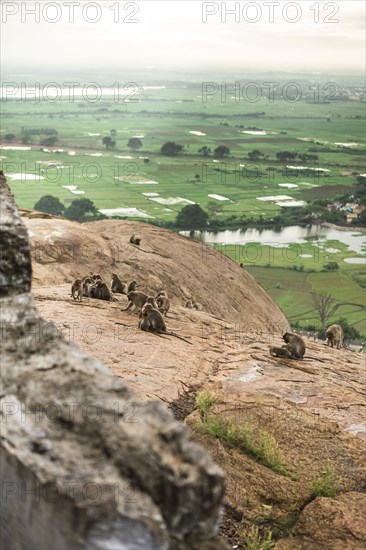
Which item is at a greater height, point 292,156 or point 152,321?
point 292,156

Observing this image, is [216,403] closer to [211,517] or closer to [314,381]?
[314,381]

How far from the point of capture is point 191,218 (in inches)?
4013

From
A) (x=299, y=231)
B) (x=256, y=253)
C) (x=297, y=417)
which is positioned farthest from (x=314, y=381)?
(x=299, y=231)

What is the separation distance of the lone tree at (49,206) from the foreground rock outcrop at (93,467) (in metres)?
92.4

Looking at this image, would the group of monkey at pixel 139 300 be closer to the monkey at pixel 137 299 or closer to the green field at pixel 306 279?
the monkey at pixel 137 299

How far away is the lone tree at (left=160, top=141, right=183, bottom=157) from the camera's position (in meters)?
152

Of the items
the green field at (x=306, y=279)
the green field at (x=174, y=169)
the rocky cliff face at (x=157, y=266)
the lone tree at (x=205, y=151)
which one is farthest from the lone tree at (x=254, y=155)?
the rocky cliff face at (x=157, y=266)

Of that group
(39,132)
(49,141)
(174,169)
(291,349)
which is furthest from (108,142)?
(291,349)

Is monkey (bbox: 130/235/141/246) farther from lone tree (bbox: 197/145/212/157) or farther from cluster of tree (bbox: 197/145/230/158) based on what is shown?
lone tree (bbox: 197/145/212/157)

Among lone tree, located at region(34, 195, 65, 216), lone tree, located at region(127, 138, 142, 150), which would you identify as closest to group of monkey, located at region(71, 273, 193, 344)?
lone tree, located at region(34, 195, 65, 216)

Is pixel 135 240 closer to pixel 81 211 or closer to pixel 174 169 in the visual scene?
pixel 81 211

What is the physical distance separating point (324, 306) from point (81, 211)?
3994 centimetres

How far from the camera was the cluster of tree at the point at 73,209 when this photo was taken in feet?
318

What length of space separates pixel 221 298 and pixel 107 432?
22.6 metres
